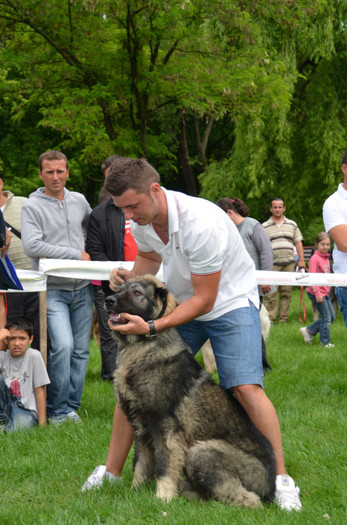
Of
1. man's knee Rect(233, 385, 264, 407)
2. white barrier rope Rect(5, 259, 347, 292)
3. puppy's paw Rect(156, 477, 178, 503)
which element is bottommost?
puppy's paw Rect(156, 477, 178, 503)

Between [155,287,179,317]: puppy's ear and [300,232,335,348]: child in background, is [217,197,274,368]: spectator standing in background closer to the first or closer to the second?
[300,232,335,348]: child in background

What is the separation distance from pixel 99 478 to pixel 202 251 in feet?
5.64

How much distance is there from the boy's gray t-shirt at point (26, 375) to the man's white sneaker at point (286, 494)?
285 centimetres

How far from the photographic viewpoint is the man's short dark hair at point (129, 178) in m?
3.69

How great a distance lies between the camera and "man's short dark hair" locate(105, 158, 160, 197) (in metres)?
3.69

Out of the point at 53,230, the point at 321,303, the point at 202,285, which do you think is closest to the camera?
the point at 202,285

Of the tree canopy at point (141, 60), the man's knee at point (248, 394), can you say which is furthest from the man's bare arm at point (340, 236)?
the tree canopy at point (141, 60)

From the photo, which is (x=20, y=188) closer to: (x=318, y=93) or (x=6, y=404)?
(x=318, y=93)

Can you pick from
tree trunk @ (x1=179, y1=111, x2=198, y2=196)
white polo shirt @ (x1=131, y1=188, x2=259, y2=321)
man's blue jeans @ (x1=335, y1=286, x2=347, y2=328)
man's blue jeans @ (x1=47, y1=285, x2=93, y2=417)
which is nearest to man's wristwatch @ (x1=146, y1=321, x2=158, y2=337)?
white polo shirt @ (x1=131, y1=188, x2=259, y2=321)

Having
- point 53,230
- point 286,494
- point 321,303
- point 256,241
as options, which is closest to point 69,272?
point 53,230

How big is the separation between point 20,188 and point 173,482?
Result: 1954 cm

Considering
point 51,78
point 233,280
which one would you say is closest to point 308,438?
point 233,280

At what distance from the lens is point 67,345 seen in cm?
616

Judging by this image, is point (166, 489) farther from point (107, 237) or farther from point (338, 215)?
point (107, 237)
